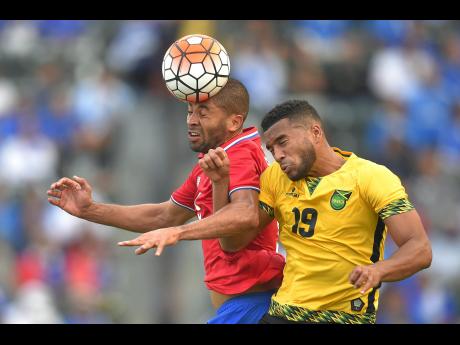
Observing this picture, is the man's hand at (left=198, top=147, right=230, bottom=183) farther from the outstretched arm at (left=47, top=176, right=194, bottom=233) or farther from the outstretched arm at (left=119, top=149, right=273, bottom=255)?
the outstretched arm at (left=47, top=176, right=194, bottom=233)

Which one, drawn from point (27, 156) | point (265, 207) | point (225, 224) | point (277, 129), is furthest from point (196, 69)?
point (27, 156)

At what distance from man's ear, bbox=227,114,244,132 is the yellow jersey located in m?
0.70

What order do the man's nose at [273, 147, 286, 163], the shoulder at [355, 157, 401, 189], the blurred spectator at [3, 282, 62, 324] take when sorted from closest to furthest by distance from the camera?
the shoulder at [355, 157, 401, 189] < the man's nose at [273, 147, 286, 163] < the blurred spectator at [3, 282, 62, 324]

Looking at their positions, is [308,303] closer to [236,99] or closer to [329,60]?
[236,99]

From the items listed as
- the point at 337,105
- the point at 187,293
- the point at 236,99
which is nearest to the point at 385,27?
the point at 337,105

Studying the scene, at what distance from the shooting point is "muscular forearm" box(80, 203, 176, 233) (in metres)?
7.35

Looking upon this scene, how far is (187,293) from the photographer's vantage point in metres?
12.6

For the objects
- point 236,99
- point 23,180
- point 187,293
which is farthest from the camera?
point 23,180

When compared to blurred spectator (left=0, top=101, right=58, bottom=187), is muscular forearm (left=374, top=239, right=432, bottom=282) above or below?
above

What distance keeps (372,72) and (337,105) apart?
73 cm

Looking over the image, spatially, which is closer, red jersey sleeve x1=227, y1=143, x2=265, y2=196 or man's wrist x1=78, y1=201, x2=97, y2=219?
red jersey sleeve x1=227, y1=143, x2=265, y2=196

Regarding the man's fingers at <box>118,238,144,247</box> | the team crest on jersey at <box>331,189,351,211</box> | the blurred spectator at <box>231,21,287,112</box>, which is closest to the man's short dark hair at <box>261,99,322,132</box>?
the team crest on jersey at <box>331,189,351,211</box>

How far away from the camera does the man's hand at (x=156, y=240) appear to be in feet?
19.0
